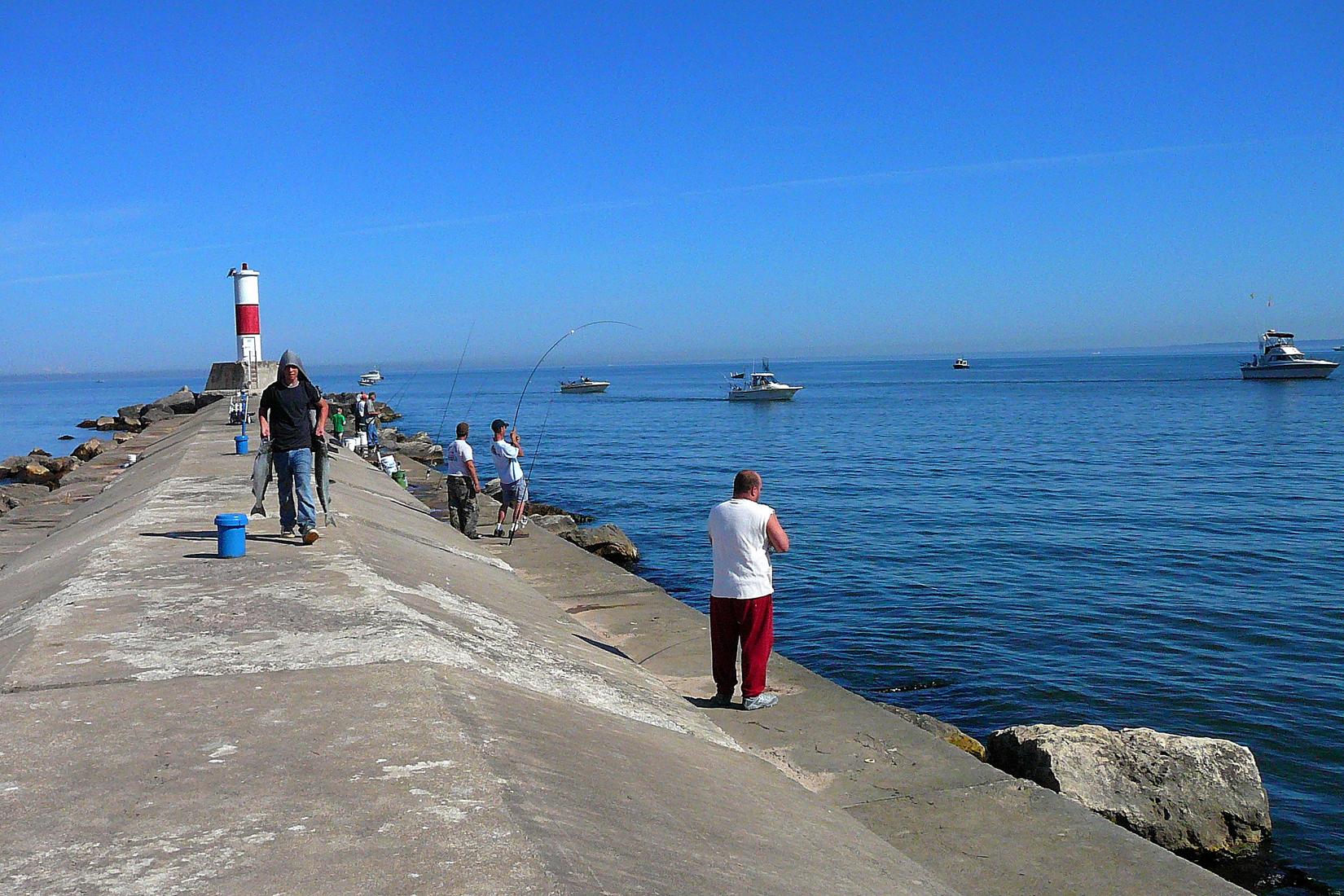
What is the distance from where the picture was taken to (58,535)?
12.1 meters

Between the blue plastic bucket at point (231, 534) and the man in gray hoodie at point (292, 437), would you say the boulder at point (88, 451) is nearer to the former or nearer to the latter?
the man in gray hoodie at point (292, 437)

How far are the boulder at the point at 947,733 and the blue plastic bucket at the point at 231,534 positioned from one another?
194 inches

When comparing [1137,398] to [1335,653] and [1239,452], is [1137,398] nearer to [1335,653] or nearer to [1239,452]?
[1239,452]

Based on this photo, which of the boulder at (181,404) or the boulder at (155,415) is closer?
the boulder at (155,415)

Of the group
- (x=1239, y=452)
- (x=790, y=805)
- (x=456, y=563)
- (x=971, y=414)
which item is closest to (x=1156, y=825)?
(x=790, y=805)

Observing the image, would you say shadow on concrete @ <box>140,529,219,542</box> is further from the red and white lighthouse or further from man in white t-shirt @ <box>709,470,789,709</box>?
the red and white lighthouse

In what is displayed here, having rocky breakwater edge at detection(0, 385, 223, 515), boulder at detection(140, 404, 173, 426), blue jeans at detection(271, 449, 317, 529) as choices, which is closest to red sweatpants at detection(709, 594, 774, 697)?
blue jeans at detection(271, 449, 317, 529)

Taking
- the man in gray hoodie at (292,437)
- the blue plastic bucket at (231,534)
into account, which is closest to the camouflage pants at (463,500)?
the man in gray hoodie at (292,437)

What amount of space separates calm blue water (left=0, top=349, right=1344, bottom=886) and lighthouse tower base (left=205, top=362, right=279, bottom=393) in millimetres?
8191

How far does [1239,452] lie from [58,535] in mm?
33828

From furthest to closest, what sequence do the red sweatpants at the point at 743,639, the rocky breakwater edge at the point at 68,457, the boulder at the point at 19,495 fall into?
the rocky breakwater edge at the point at 68,457, the boulder at the point at 19,495, the red sweatpants at the point at 743,639

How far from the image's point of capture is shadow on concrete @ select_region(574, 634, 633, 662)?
8109 mm

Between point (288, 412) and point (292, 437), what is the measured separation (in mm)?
208

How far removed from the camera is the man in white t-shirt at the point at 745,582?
21.5 feet
